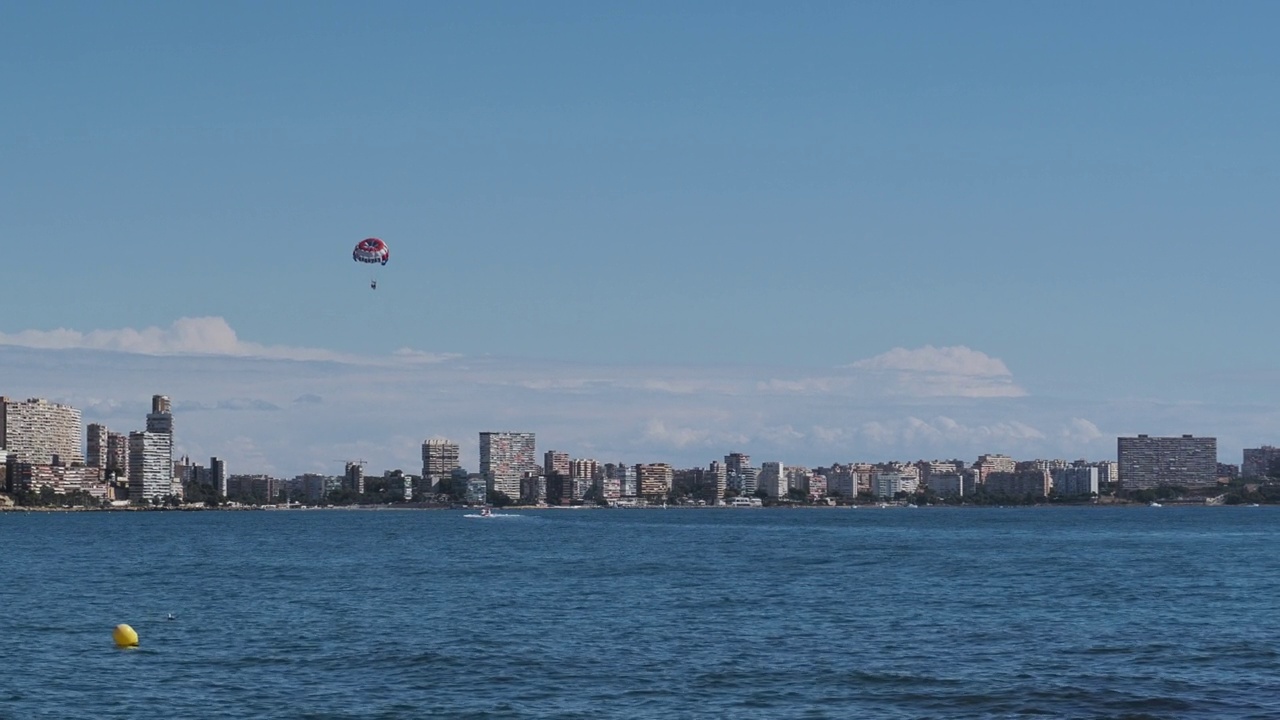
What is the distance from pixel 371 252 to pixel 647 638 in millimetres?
55643

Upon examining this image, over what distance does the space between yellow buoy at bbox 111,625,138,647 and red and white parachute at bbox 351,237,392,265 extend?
52.4 m

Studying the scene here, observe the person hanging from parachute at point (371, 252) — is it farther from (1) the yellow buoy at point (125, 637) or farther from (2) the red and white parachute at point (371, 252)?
(1) the yellow buoy at point (125, 637)

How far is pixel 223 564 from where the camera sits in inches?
3799

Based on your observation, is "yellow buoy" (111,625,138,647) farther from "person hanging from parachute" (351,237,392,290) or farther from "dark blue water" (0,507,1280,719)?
"person hanging from parachute" (351,237,392,290)

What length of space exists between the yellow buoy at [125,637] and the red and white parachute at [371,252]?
172 feet

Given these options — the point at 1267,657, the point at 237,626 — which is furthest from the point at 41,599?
the point at 1267,657

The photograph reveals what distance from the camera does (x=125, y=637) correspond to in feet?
161

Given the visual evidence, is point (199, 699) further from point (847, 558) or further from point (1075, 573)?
point (847, 558)

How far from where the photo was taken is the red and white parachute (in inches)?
3957

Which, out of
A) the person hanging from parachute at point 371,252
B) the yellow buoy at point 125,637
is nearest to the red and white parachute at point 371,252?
the person hanging from parachute at point 371,252

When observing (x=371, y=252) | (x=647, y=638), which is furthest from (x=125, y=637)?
(x=371, y=252)

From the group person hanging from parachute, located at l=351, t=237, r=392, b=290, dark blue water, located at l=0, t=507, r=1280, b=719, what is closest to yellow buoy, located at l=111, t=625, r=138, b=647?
dark blue water, located at l=0, t=507, r=1280, b=719

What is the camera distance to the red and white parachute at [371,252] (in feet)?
330

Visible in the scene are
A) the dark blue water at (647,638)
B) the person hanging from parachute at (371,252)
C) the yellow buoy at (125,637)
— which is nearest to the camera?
the dark blue water at (647,638)
